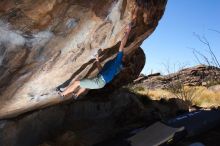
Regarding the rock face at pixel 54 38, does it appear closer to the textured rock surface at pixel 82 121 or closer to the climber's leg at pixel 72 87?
the climber's leg at pixel 72 87

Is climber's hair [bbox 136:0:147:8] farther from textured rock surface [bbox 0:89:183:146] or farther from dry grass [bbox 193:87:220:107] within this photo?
dry grass [bbox 193:87:220:107]

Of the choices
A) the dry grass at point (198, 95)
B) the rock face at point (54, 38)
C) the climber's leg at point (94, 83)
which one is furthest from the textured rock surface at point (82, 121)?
the dry grass at point (198, 95)

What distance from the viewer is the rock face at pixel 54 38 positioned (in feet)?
22.2

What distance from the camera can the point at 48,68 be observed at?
8305 millimetres

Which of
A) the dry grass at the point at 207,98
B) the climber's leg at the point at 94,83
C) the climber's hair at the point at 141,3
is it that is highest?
the climber's hair at the point at 141,3

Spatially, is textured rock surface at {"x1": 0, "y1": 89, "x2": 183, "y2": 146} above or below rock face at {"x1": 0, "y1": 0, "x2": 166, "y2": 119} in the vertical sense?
below

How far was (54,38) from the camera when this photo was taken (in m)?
7.47

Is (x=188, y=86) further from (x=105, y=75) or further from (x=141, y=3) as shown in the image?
(x=141, y=3)

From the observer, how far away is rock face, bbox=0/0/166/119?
6.76 metres

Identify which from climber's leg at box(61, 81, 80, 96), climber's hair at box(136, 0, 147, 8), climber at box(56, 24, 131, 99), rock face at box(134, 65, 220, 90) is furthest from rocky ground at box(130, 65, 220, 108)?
climber's hair at box(136, 0, 147, 8)

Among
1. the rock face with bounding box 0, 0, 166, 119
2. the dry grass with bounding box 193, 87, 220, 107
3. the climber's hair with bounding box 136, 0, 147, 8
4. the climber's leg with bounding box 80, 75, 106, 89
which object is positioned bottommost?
the dry grass with bounding box 193, 87, 220, 107

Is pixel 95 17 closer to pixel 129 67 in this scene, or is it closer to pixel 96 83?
pixel 96 83

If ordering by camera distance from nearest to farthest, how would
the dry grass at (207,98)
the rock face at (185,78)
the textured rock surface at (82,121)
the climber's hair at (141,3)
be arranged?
the climber's hair at (141,3) < the textured rock surface at (82,121) < the dry grass at (207,98) < the rock face at (185,78)

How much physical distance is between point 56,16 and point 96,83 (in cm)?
189
